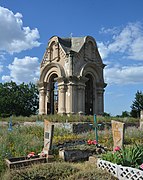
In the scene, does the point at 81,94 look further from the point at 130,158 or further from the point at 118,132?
the point at 130,158

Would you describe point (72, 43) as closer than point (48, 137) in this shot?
No

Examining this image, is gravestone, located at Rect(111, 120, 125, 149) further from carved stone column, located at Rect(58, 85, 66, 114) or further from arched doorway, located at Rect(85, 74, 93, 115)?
arched doorway, located at Rect(85, 74, 93, 115)

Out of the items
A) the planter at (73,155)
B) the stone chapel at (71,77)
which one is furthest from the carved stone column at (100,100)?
the planter at (73,155)

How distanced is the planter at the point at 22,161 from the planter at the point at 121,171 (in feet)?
5.98

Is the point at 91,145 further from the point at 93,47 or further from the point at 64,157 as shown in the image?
the point at 93,47

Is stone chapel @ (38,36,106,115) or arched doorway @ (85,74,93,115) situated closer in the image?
stone chapel @ (38,36,106,115)

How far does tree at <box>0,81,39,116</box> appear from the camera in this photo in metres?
37.9

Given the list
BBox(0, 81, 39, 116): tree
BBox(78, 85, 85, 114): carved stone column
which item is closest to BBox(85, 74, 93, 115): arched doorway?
BBox(78, 85, 85, 114): carved stone column

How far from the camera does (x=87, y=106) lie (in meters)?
25.2

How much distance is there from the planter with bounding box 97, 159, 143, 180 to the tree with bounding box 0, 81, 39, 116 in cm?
3057

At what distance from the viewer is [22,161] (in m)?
7.07

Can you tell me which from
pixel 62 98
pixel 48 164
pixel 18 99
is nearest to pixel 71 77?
pixel 62 98

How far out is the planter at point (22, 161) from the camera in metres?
6.85

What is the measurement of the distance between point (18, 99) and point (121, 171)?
1362 inches
